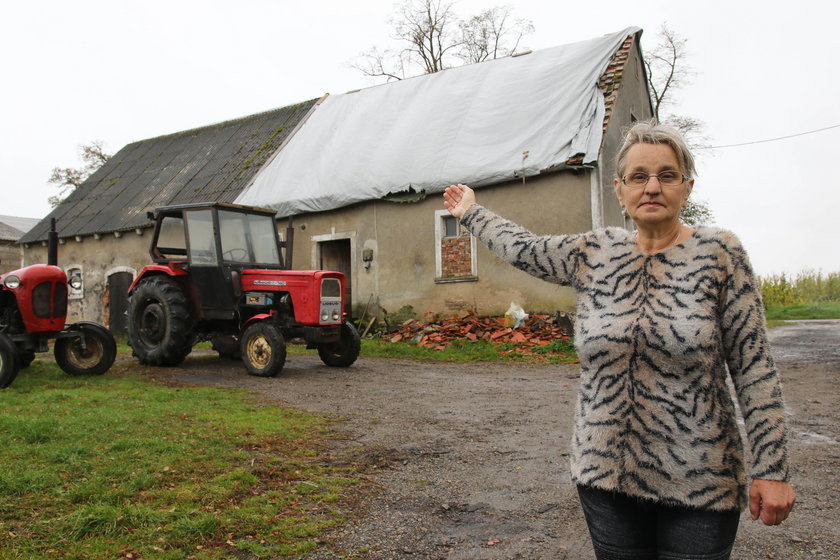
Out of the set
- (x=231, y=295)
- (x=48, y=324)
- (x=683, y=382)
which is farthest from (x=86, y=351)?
(x=683, y=382)

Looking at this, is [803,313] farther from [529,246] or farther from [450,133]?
[529,246]

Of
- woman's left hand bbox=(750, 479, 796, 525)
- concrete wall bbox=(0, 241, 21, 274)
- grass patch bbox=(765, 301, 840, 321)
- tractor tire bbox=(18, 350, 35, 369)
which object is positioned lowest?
grass patch bbox=(765, 301, 840, 321)

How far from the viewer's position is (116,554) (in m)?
2.86

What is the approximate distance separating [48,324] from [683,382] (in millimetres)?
8450

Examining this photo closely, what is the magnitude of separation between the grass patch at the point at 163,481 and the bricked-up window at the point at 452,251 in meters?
8.15

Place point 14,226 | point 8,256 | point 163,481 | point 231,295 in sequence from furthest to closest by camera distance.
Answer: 1. point 14,226
2. point 8,256
3. point 231,295
4. point 163,481

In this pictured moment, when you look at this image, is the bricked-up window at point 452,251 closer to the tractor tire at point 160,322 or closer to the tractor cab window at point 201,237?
the tractor cab window at point 201,237

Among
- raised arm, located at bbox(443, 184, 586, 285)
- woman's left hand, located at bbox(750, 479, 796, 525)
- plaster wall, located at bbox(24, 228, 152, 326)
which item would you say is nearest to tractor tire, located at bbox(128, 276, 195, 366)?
raised arm, located at bbox(443, 184, 586, 285)

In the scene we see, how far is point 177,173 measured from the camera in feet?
65.3

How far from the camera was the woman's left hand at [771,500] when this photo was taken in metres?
1.61

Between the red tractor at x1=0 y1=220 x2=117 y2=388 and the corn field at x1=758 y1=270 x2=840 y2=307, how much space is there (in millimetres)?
23123

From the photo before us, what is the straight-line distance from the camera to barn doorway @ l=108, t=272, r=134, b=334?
18.3 meters

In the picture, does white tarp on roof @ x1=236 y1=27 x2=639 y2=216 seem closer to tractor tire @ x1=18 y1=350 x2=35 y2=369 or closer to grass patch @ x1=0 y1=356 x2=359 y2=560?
tractor tire @ x1=18 y1=350 x2=35 y2=369

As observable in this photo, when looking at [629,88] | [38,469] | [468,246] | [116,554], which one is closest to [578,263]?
[116,554]
